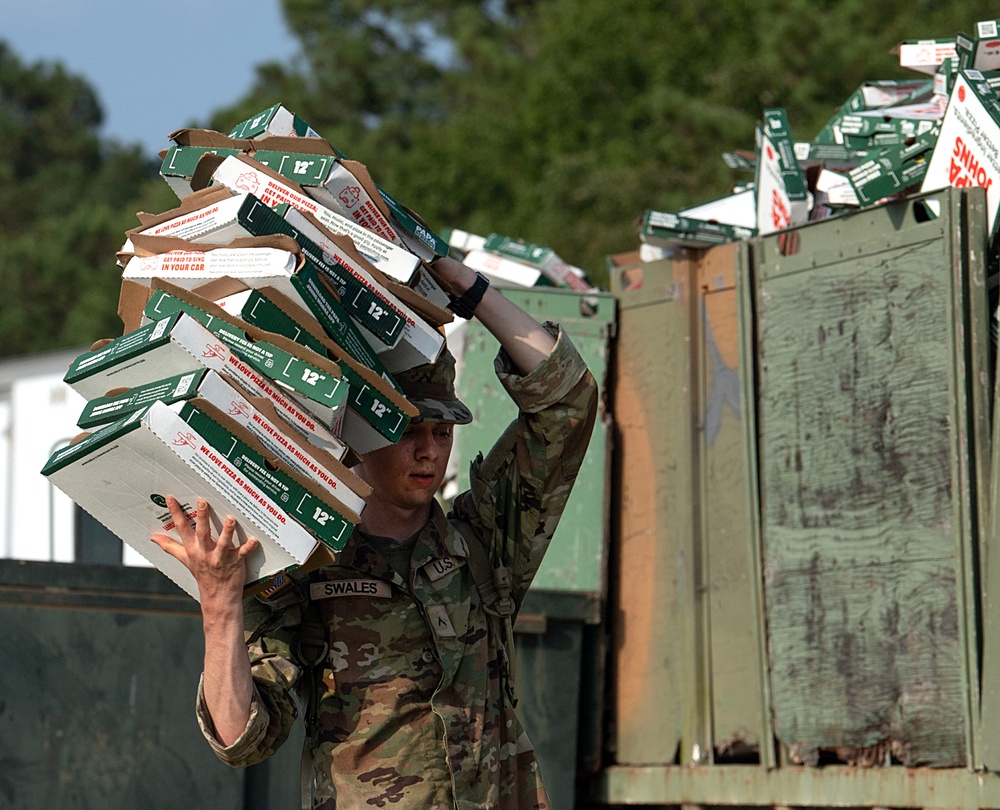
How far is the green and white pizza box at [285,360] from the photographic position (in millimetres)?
3084

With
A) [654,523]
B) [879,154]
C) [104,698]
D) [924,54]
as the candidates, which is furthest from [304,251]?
[924,54]

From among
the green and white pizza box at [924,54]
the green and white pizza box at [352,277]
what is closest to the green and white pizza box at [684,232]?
the green and white pizza box at [924,54]

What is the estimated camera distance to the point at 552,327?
359 cm

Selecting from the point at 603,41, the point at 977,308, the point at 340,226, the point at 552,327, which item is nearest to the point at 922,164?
the point at 977,308

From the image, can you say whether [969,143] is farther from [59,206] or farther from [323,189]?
[59,206]

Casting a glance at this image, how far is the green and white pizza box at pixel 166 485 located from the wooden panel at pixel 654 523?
2980mm

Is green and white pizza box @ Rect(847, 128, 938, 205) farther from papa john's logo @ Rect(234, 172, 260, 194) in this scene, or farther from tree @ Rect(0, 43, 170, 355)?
tree @ Rect(0, 43, 170, 355)

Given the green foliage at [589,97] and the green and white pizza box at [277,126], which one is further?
the green foliage at [589,97]

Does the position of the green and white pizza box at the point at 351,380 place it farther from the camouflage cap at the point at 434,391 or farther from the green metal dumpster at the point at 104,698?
the green metal dumpster at the point at 104,698

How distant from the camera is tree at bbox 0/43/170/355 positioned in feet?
117

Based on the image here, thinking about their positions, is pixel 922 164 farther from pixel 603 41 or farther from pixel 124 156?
pixel 124 156

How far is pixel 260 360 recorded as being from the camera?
3102 millimetres

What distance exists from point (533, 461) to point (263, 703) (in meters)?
0.81

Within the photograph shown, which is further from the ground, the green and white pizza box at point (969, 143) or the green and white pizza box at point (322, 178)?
the green and white pizza box at point (969, 143)
